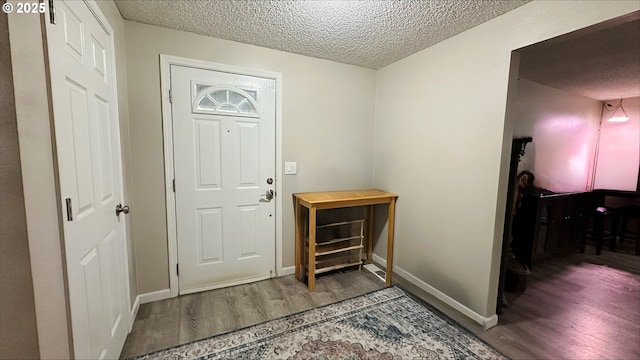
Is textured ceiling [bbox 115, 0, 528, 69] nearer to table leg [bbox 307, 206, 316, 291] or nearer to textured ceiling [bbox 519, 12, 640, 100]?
textured ceiling [bbox 519, 12, 640, 100]

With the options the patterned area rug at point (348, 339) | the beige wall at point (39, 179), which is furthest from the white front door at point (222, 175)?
the beige wall at point (39, 179)

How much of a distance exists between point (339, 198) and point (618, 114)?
4.60m

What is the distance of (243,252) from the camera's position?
2.48 m

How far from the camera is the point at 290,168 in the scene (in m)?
2.59

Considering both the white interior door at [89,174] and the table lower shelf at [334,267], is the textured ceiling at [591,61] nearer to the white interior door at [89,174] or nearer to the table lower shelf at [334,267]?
the table lower shelf at [334,267]

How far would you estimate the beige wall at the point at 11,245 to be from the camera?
73 cm

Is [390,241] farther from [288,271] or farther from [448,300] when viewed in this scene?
[288,271]

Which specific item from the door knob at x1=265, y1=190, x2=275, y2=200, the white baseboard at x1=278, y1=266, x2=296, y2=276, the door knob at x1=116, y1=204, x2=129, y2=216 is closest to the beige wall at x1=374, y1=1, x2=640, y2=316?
the white baseboard at x1=278, y1=266, x2=296, y2=276

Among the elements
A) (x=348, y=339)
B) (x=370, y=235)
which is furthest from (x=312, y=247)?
(x=370, y=235)

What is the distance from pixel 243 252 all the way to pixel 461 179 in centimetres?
210

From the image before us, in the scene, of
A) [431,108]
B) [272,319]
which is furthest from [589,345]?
[272,319]

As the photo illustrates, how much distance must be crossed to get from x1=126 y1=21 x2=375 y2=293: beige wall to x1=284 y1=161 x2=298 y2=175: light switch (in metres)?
0.04

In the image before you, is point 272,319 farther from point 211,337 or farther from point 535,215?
point 535,215

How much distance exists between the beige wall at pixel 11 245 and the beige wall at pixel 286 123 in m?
1.37
